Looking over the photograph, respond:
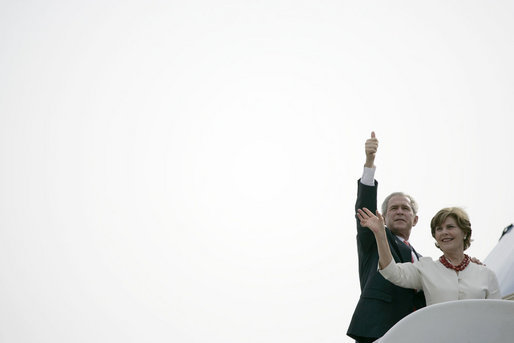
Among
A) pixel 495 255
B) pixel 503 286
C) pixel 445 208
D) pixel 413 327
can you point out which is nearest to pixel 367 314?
pixel 445 208

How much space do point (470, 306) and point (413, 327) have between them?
24 cm

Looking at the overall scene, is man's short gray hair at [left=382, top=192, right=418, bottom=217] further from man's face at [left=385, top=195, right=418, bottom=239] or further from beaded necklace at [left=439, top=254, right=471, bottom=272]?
beaded necklace at [left=439, top=254, right=471, bottom=272]

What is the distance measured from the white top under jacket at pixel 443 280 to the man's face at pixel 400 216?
71cm

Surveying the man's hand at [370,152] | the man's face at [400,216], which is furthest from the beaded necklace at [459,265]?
the man's hand at [370,152]

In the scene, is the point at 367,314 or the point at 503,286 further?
the point at 503,286

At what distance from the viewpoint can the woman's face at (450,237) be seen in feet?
9.92

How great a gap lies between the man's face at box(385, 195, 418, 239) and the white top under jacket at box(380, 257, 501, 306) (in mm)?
715

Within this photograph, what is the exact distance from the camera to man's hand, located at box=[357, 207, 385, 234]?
10.1 ft

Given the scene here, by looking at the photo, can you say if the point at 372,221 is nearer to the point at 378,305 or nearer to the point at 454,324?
the point at 378,305

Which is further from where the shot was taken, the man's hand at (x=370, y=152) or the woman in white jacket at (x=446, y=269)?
the man's hand at (x=370, y=152)

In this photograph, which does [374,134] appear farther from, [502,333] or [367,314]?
[502,333]

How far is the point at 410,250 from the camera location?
3.61 meters

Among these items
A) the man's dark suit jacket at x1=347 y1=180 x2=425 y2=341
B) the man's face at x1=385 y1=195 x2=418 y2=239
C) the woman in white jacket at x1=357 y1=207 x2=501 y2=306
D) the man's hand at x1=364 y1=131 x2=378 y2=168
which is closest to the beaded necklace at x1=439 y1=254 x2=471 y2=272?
the woman in white jacket at x1=357 y1=207 x2=501 y2=306

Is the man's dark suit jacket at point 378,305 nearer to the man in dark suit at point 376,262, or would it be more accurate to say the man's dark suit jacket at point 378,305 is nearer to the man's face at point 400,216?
the man in dark suit at point 376,262
